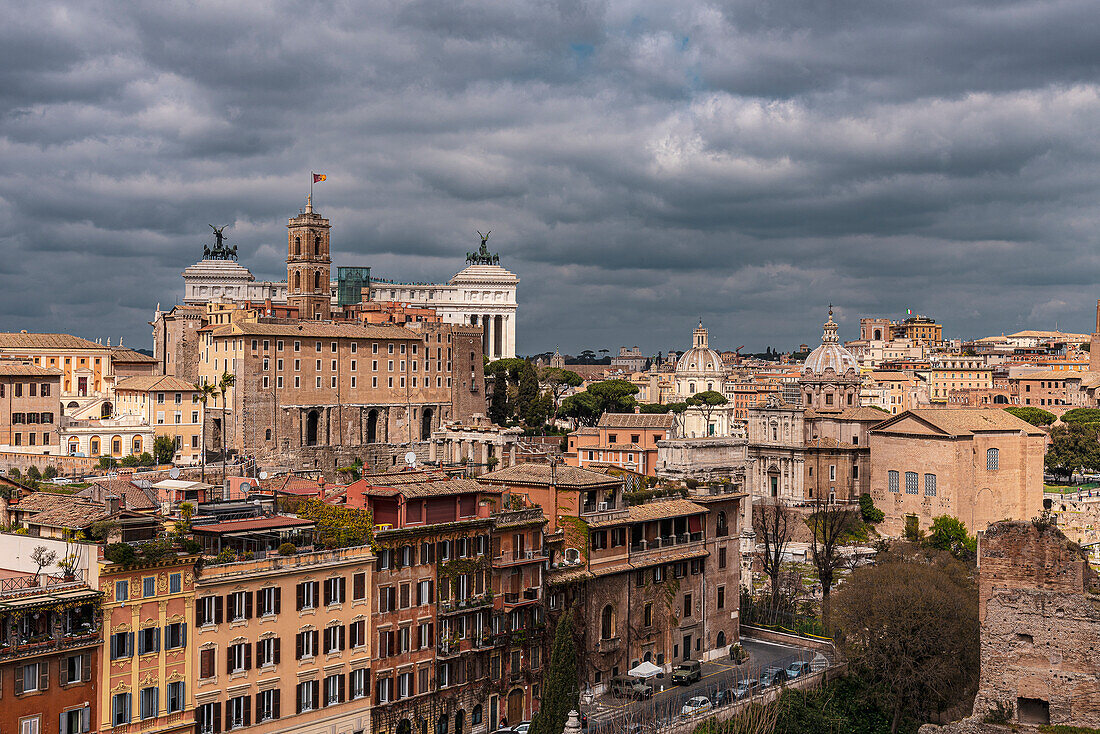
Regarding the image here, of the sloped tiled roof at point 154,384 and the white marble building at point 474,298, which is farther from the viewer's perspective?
the white marble building at point 474,298

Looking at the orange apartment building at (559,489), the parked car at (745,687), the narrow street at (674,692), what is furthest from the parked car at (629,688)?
the orange apartment building at (559,489)

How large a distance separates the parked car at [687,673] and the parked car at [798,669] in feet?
12.3

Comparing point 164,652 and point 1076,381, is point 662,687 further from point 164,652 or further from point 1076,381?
point 1076,381

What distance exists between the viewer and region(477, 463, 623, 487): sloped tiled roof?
5069cm

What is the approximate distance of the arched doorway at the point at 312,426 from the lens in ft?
334

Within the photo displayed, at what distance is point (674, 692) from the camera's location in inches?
1923

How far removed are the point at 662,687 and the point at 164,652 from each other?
71.0 feet

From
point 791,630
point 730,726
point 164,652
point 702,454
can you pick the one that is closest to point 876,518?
point 702,454

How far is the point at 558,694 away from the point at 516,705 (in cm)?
794

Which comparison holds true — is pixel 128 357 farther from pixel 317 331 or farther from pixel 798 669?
pixel 798 669

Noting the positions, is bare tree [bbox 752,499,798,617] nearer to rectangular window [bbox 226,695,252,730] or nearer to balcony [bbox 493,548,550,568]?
balcony [bbox 493,548,550,568]

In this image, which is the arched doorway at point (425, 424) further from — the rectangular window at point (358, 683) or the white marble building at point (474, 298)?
the rectangular window at point (358, 683)

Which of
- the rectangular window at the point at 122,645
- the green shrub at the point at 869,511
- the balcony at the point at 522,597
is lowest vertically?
the green shrub at the point at 869,511

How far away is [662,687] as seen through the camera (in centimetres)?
4991
